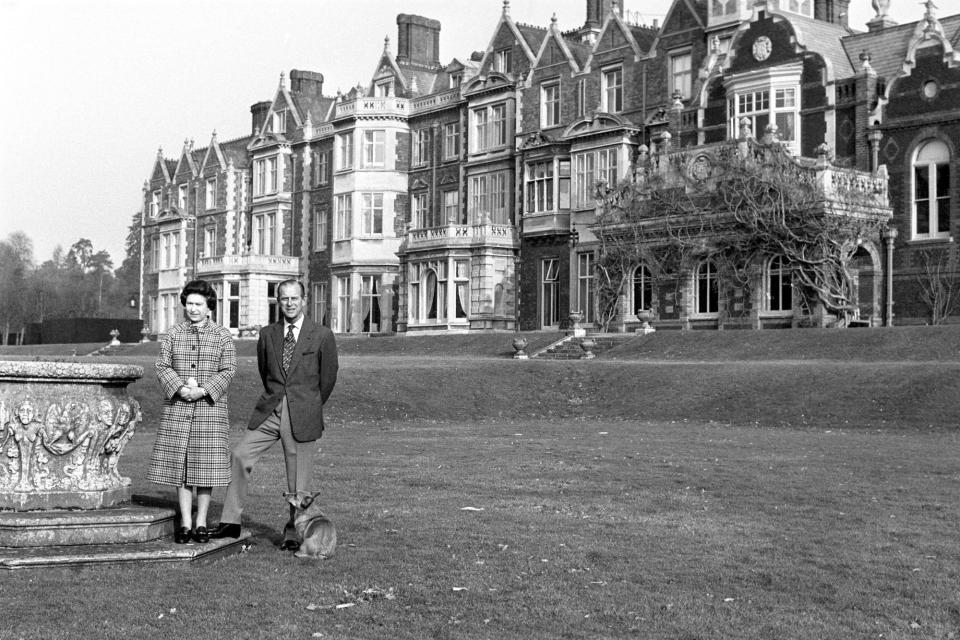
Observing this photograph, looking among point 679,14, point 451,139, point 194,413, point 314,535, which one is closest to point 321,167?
point 451,139

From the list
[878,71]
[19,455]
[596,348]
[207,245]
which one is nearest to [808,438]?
[19,455]

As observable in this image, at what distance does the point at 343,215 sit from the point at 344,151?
283 cm

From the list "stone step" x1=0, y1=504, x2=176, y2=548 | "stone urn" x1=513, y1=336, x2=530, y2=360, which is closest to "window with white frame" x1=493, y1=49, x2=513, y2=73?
"stone urn" x1=513, y1=336, x2=530, y2=360

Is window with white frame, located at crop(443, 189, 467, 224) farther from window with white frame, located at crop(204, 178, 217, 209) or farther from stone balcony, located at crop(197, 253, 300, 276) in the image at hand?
window with white frame, located at crop(204, 178, 217, 209)

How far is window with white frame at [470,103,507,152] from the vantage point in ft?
158

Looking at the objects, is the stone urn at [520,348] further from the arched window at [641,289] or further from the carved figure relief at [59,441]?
the carved figure relief at [59,441]

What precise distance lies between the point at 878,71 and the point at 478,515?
96.4ft

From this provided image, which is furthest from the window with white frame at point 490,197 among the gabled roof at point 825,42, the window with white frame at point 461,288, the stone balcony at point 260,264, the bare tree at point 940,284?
the bare tree at point 940,284

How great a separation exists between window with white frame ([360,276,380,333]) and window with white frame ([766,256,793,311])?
2110 cm

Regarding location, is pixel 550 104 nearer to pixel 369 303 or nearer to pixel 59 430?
pixel 369 303

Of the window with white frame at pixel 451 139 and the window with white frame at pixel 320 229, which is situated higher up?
the window with white frame at pixel 451 139

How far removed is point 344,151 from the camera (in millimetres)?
54312

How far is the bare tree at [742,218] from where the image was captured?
3391 centimetres

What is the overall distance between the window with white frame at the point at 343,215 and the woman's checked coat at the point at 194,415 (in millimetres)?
44127
